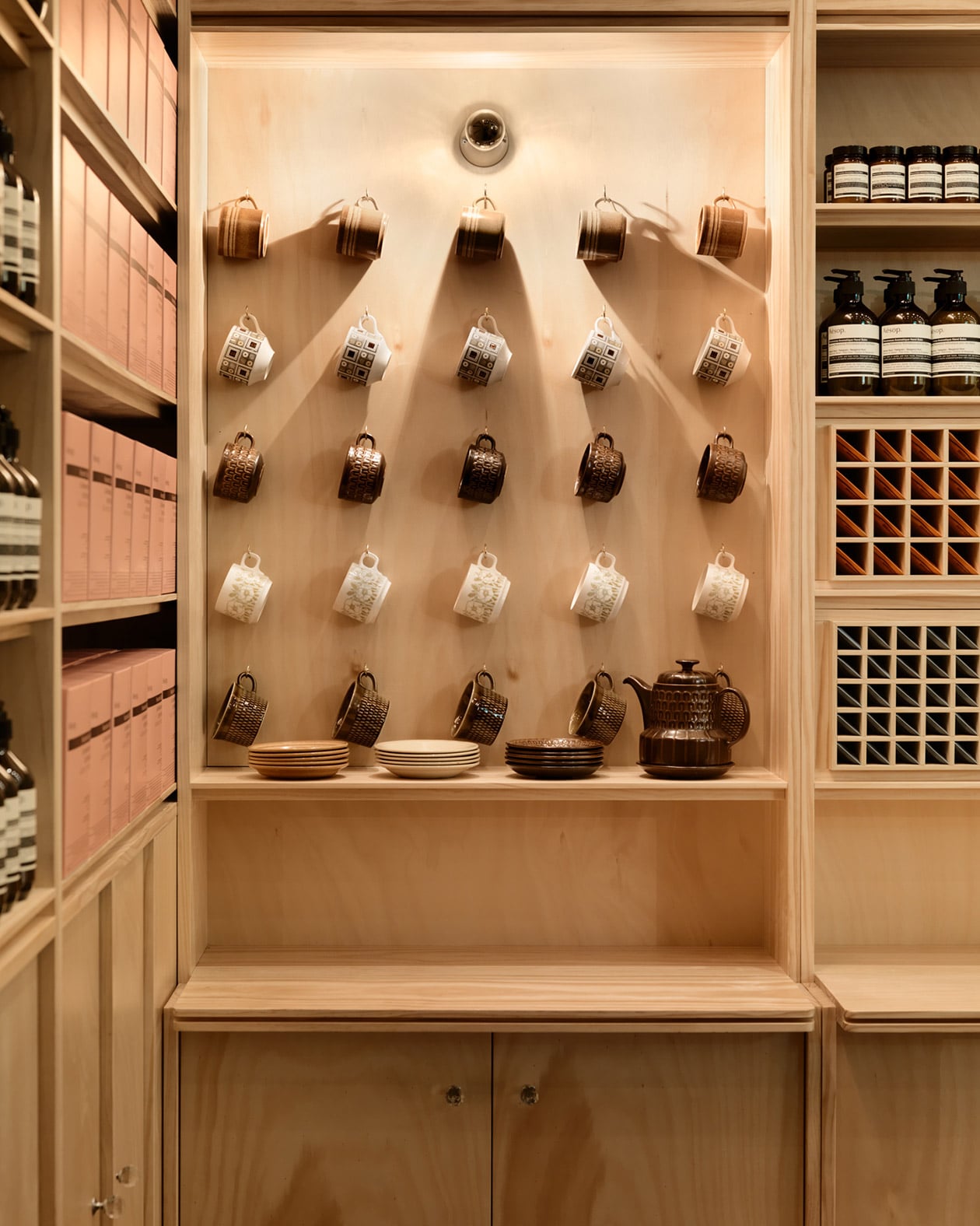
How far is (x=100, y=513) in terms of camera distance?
4.96 feet

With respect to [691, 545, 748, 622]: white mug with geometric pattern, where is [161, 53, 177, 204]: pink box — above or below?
above

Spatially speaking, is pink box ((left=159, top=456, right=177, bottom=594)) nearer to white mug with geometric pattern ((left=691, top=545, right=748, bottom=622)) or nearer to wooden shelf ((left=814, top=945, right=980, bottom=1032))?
white mug with geometric pattern ((left=691, top=545, right=748, bottom=622))

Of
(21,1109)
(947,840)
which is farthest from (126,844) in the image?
(947,840)

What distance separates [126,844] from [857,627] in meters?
1.35

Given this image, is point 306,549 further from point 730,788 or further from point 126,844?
point 730,788

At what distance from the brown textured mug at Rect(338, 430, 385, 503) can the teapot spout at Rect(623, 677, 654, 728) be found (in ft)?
2.04

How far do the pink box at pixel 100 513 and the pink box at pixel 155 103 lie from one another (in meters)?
0.54

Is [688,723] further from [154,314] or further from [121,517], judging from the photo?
[154,314]

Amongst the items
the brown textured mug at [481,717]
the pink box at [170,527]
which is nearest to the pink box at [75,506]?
the pink box at [170,527]

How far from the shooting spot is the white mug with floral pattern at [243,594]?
2.09 meters

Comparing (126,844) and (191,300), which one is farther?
(191,300)

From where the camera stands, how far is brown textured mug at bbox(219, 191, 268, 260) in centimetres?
210

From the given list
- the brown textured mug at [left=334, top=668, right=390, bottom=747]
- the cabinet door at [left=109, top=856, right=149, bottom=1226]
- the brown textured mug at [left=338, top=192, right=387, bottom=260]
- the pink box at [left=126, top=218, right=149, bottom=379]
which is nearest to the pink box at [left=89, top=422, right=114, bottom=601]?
the pink box at [left=126, top=218, right=149, bottom=379]

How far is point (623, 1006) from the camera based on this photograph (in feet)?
6.19
